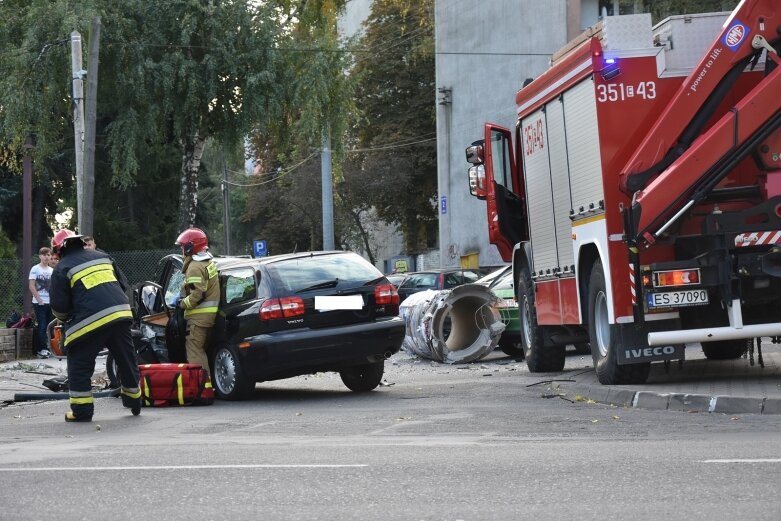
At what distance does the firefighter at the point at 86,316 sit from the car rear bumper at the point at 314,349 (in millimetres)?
1402

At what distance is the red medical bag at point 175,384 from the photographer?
13681 mm

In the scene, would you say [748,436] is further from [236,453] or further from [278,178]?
[278,178]

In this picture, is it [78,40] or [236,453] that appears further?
[78,40]

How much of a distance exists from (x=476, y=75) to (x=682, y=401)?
37044 millimetres

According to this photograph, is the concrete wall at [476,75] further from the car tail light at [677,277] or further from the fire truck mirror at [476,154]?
the car tail light at [677,277]

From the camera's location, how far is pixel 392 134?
5859cm

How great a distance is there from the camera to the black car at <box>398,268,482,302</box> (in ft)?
103

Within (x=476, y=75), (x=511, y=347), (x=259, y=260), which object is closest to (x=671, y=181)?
(x=259, y=260)

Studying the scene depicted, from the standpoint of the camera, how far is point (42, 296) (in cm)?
2247

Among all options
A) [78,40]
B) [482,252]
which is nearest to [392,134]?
[482,252]

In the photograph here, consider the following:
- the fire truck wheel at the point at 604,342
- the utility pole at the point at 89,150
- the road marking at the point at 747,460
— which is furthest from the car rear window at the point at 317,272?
the utility pole at the point at 89,150

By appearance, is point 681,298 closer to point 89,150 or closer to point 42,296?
point 42,296

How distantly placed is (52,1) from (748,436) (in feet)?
77.1

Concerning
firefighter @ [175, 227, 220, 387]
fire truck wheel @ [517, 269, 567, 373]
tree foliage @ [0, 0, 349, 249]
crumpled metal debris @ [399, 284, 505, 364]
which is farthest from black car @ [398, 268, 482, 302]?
firefighter @ [175, 227, 220, 387]
